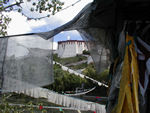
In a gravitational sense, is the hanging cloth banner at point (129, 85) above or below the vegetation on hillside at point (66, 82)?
above

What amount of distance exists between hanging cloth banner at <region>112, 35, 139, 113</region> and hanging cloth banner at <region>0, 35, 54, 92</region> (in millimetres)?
1118

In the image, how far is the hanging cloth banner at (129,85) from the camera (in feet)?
6.45

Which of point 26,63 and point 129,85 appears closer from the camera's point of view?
point 129,85

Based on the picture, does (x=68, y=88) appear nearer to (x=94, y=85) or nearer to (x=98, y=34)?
(x=94, y=85)

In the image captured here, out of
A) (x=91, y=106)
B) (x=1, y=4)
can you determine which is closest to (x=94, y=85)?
(x=91, y=106)

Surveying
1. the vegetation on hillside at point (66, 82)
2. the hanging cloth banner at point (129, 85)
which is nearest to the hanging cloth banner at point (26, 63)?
the hanging cloth banner at point (129, 85)

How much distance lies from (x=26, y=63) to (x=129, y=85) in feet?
5.15

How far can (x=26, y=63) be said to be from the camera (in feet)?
8.58

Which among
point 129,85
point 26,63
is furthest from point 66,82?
point 129,85

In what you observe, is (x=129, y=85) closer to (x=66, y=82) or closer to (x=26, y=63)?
(x=26, y=63)

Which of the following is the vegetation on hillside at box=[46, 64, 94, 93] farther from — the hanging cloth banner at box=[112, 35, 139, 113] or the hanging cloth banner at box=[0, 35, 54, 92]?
the hanging cloth banner at box=[112, 35, 139, 113]

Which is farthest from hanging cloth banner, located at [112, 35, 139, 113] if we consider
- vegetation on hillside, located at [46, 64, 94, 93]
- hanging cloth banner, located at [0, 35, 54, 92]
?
vegetation on hillside, located at [46, 64, 94, 93]

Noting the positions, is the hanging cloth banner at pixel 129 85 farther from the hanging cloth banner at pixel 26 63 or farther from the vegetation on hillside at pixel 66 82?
the vegetation on hillside at pixel 66 82

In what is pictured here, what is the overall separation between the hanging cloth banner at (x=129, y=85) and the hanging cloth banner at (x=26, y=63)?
1118 mm
